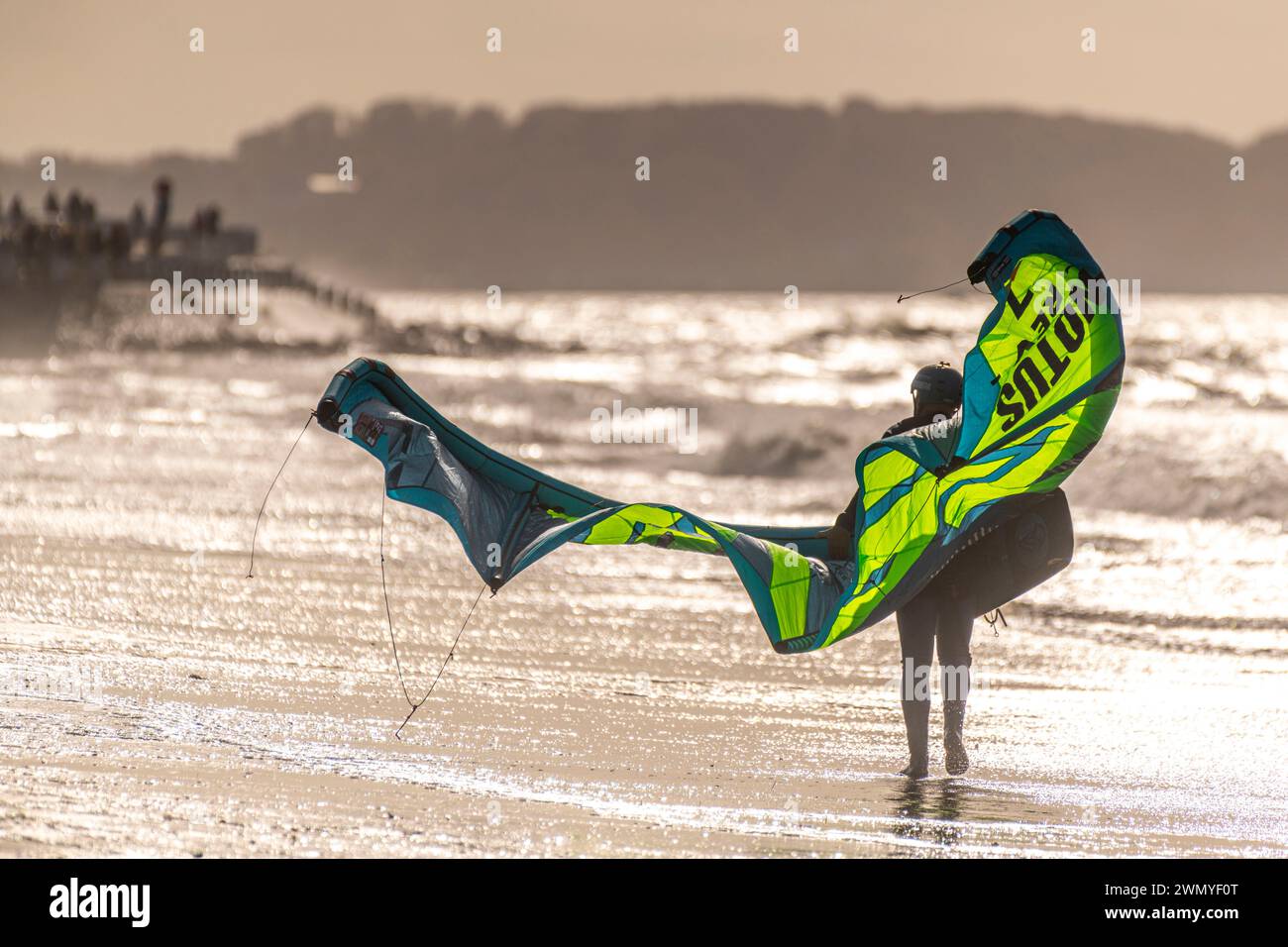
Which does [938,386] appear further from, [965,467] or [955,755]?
[955,755]

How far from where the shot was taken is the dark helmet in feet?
23.4

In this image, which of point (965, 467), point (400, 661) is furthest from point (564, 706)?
point (965, 467)

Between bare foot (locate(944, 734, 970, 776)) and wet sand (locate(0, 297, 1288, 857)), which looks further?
bare foot (locate(944, 734, 970, 776))

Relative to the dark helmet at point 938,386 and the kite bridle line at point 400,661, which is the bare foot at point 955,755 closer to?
the dark helmet at point 938,386

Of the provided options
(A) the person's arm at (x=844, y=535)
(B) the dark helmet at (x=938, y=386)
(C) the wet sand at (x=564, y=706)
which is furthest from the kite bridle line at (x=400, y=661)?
(B) the dark helmet at (x=938, y=386)

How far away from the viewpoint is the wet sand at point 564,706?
600cm

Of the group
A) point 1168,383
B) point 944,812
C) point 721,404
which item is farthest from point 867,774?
point 1168,383

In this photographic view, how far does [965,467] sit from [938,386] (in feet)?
1.60

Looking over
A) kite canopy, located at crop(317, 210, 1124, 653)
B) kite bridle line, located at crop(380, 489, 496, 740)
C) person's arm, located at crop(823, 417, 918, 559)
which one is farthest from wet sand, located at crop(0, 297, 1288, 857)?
person's arm, located at crop(823, 417, 918, 559)

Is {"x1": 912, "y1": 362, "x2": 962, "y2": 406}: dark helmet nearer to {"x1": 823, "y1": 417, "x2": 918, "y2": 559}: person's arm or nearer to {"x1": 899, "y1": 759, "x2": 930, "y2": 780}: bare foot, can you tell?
{"x1": 823, "y1": 417, "x2": 918, "y2": 559}: person's arm

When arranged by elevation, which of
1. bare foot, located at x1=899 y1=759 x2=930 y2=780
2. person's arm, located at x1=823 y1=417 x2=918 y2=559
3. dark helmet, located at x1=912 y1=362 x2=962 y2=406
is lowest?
bare foot, located at x1=899 y1=759 x2=930 y2=780

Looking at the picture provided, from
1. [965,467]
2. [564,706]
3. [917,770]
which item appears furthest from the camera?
[564,706]

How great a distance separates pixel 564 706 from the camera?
27.0ft

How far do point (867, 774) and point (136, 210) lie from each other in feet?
469
